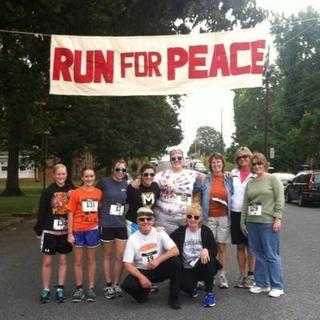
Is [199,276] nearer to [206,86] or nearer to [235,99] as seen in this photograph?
[206,86]

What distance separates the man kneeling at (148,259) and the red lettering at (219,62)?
10.9 ft

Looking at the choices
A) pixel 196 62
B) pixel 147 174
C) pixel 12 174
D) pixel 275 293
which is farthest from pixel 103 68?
pixel 12 174

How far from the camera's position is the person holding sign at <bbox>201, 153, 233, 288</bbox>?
344 inches

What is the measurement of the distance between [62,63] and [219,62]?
2593 mm

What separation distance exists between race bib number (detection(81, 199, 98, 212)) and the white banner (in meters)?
2.81

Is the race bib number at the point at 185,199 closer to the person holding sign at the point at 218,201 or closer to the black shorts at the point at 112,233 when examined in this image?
the person holding sign at the point at 218,201

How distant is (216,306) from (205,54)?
4409mm

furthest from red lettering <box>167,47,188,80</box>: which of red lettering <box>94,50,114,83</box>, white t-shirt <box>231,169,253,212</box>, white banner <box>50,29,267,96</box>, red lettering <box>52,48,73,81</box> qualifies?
white t-shirt <box>231,169,253,212</box>

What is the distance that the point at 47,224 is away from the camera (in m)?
8.21

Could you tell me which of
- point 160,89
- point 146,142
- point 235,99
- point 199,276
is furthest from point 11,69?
point 235,99

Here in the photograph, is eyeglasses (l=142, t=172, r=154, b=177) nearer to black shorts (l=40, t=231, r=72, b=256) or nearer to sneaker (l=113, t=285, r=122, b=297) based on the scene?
black shorts (l=40, t=231, r=72, b=256)

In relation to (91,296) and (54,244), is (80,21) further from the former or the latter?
(91,296)

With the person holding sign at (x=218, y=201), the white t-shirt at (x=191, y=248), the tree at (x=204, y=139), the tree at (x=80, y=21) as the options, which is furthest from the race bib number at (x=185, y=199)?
the tree at (x=204, y=139)

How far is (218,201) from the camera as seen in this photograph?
878 cm
